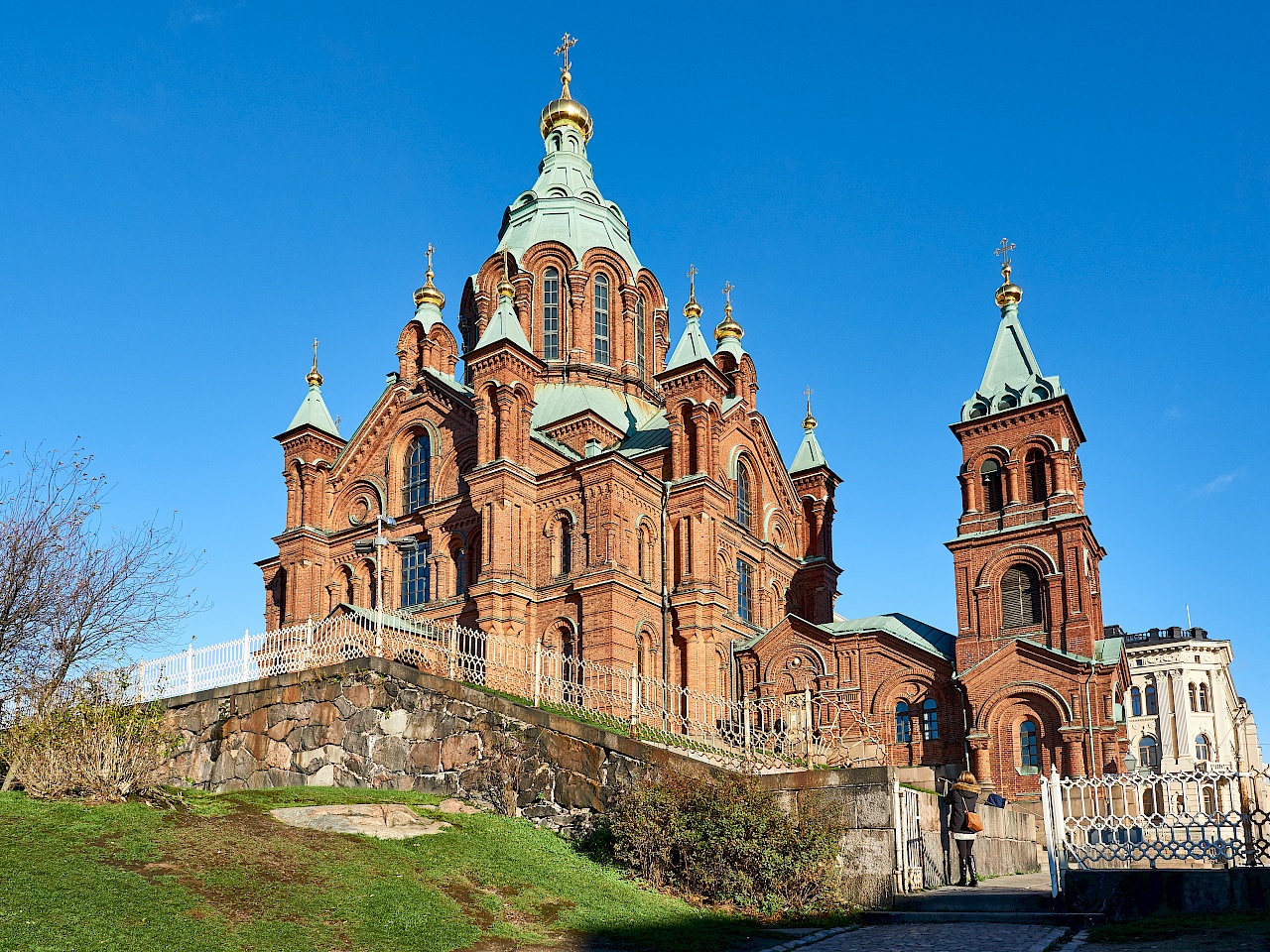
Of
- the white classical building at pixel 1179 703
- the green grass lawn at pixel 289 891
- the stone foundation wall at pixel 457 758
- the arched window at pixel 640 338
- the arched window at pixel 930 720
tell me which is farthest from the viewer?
the white classical building at pixel 1179 703

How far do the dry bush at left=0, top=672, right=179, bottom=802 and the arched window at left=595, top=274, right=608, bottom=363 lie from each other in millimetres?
30399

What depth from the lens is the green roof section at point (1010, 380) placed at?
37491 millimetres

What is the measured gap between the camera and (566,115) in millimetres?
51406

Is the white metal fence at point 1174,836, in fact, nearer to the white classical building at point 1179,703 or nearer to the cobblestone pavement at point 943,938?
the cobblestone pavement at point 943,938

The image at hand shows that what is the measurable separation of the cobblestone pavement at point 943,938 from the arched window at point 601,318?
3177 cm

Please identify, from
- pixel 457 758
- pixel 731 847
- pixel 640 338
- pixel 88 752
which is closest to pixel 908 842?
pixel 731 847

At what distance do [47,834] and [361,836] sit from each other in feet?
11.2

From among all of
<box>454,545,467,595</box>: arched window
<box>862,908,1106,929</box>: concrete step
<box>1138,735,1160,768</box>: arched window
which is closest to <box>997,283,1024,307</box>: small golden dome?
<box>454,545,467,595</box>: arched window

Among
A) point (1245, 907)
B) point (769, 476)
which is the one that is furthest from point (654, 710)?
point (769, 476)

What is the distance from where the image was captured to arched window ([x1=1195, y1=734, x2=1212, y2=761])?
2773 inches

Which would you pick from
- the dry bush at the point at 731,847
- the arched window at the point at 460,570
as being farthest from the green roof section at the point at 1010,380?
the dry bush at the point at 731,847

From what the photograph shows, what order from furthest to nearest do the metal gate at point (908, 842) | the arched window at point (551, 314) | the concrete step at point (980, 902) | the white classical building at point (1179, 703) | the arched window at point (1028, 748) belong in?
1. the white classical building at point (1179, 703)
2. the arched window at point (551, 314)
3. the arched window at point (1028, 748)
4. the metal gate at point (908, 842)
5. the concrete step at point (980, 902)

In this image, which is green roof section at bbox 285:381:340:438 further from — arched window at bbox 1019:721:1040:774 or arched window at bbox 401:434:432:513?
arched window at bbox 1019:721:1040:774

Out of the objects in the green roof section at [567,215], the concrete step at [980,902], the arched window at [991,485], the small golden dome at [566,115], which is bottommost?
the concrete step at [980,902]
